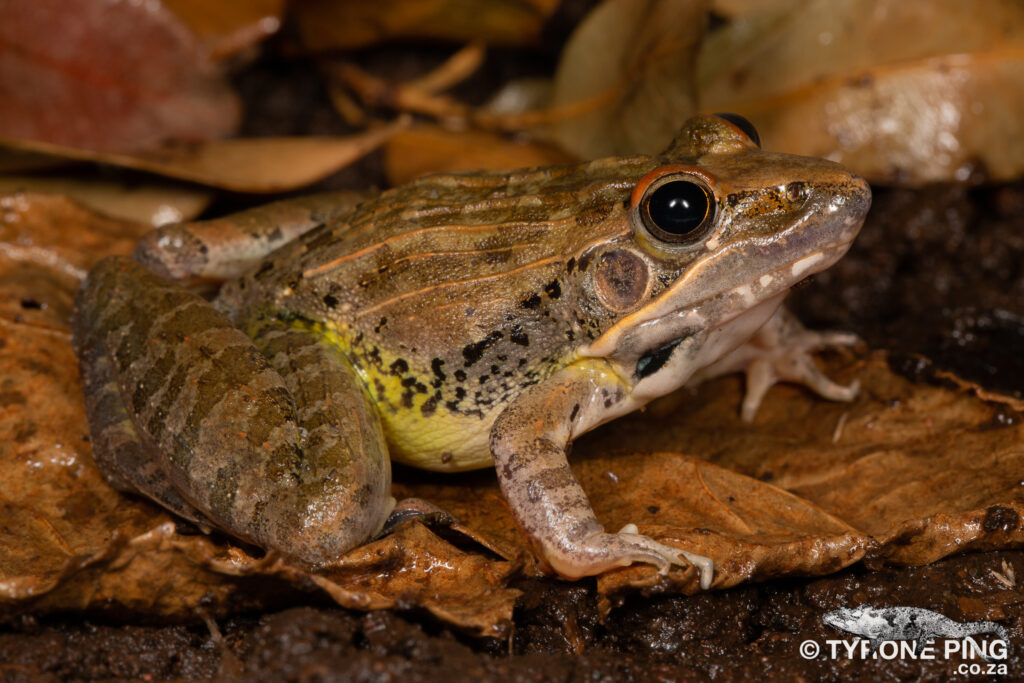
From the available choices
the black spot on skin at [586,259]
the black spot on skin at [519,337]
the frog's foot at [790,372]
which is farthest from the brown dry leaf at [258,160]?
the frog's foot at [790,372]

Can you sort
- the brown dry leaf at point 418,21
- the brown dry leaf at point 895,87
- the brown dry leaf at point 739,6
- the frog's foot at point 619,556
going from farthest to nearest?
Answer: 1. the brown dry leaf at point 418,21
2. the brown dry leaf at point 739,6
3. the brown dry leaf at point 895,87
4. the frog's foot at point 619,556

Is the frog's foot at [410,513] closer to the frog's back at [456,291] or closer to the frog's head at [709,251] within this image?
the frog's back at [456,291]

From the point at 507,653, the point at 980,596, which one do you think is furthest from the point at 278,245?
the point at 980,596

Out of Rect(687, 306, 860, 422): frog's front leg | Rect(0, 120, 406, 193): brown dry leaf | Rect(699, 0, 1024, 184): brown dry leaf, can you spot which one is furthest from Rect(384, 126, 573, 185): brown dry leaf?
Rect(687, 306, 860, 422): frog's front leg

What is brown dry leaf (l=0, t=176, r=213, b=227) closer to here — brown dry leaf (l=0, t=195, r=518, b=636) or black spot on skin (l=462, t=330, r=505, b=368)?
brown dry leaf (l=0, t=195, r=518, b=636)

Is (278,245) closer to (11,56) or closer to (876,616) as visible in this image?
(11,56)

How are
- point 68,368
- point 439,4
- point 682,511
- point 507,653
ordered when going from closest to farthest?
1. point 507,653
2. point 682,511
3. point 68,368
4. point 439,4
